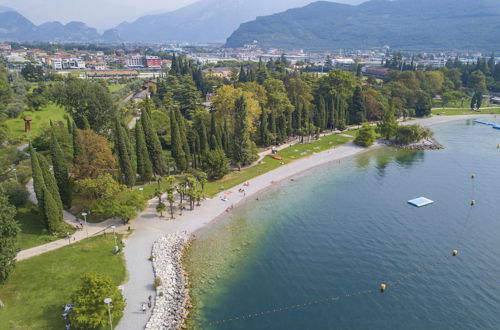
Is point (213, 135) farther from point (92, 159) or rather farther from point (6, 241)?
point (6, 241)

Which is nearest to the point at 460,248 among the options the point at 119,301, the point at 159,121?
the point at 119,301

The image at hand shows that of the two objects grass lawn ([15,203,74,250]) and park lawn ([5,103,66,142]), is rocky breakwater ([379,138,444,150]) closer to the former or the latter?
grass lawn ([15,203,74,250])

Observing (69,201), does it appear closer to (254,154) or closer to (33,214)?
(33,214)

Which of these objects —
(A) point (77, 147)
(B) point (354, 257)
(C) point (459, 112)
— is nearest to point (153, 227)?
(A) point (77, 147)

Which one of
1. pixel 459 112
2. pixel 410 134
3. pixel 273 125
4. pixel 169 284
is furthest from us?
pixel 459 112

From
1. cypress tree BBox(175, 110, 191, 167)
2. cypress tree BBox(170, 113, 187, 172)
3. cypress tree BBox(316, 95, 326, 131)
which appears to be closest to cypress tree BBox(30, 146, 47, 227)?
cypress tree BBox(170, 113, 187, 172)

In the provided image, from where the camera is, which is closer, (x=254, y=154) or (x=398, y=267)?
(x=398, y=267)

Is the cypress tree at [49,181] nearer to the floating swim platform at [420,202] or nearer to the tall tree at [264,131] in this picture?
the tall tree at [264,131]
